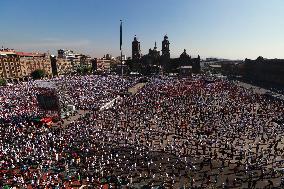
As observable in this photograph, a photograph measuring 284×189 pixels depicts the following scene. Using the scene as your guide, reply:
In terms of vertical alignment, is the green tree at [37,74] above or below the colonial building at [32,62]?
below

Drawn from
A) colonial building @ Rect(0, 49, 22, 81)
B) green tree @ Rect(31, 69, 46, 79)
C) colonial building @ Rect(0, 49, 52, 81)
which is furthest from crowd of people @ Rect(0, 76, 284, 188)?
green tree @ Rect(31, 69, 46, 79)

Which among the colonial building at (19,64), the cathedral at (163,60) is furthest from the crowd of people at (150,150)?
the cathedral at (163,60)

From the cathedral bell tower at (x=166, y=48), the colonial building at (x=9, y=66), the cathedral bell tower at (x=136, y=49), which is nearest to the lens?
the colonial building at (x=9, y=66)

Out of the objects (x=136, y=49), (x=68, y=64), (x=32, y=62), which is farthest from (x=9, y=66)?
(x=136, y=49)

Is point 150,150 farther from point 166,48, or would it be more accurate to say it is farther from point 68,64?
point 68,64

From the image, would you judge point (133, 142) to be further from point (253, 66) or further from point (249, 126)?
point (253, 66)

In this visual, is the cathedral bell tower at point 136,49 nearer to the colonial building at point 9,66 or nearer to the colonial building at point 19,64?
the colonial building at point 19,64

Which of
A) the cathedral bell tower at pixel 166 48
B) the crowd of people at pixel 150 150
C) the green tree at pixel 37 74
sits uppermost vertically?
the cathedral bell tower at pixel 166 48

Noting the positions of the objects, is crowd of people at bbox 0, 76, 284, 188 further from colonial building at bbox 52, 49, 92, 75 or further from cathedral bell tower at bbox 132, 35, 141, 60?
cathedral bell tower at bbox 132, 35, 141, 60

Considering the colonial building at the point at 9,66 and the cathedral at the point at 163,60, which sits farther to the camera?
the cathedral at the point at 163,60
